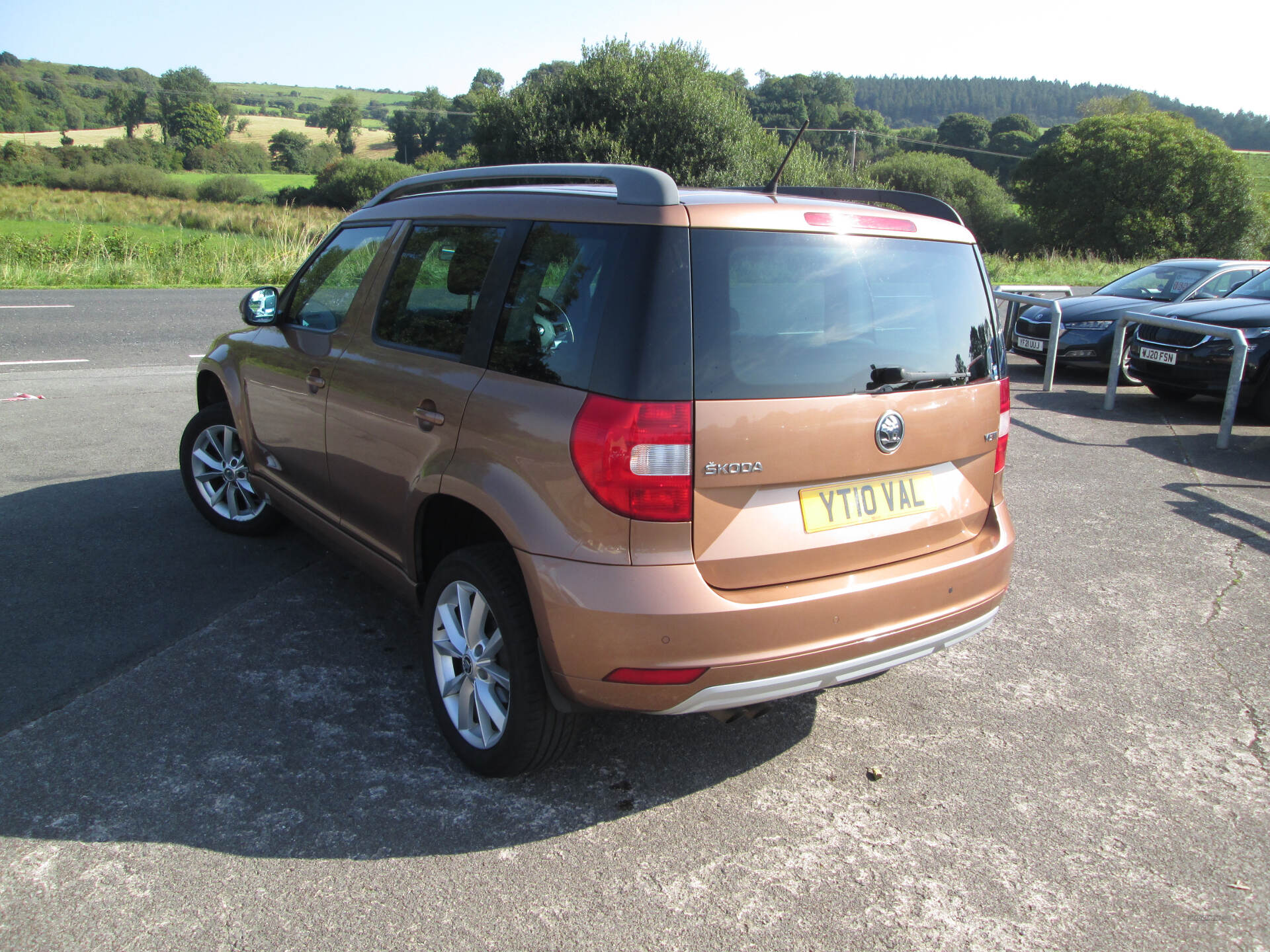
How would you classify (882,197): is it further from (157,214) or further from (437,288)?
(157,214)

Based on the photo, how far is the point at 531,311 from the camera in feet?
9.63

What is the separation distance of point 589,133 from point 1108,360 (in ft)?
66.8

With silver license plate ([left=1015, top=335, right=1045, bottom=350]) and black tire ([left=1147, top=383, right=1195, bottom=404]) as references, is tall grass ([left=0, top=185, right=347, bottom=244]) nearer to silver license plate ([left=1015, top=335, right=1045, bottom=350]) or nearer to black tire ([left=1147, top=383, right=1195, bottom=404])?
silver license plate ([left=1015, top=335, right=1045, bottom=350])

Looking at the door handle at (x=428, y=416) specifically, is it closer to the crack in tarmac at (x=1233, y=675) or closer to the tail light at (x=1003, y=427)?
the tail light at (x=1003, y=427)

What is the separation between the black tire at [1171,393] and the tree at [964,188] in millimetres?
55225

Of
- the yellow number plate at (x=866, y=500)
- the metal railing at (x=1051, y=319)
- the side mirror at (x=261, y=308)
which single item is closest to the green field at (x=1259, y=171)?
the metal railing at (x=1051, y=319)

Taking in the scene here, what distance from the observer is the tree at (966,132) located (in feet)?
363

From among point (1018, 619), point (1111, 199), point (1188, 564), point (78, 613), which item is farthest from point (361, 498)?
point (1111, 199)

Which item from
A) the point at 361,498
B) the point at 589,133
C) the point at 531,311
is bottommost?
the point at 361,498

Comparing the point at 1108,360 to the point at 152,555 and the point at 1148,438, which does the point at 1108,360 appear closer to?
the point at 1148,438

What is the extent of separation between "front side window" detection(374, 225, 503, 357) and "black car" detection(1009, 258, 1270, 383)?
9.92 meters

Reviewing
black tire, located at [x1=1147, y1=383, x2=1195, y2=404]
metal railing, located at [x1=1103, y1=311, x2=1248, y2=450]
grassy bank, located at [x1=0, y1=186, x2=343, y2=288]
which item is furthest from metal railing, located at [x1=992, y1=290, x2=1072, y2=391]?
grassy bank, located at [x1=0, y1=186, x2=343, y2=288]

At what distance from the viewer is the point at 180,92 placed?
9831 cm

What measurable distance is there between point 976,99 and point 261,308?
195 metres
